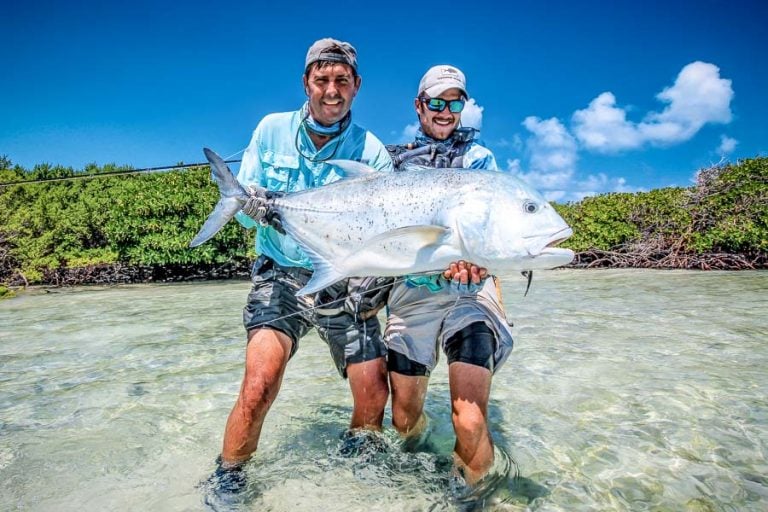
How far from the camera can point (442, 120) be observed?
129 inches

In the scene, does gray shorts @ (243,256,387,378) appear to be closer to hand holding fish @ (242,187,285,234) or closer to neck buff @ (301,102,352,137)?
hand holding fish @ (242,187,285,234)

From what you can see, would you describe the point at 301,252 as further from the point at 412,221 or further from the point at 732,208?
the point at 732,208

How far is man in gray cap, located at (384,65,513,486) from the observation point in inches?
111

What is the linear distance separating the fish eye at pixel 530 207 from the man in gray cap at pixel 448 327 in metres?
0.58

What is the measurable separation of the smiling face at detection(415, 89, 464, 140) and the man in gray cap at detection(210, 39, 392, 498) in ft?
1.07

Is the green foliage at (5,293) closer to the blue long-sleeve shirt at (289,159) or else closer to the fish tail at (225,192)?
the blue long-sleeve shirt at (289,159)

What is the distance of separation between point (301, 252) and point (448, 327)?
0.99 meters

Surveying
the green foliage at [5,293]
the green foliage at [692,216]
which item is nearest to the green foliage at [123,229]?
the green foliage at [5,293]

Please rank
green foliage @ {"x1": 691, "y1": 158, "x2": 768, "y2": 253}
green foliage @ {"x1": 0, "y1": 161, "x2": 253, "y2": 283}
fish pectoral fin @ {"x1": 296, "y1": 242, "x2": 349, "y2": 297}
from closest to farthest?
fish pectoral fin @ {"x1": 296, "y1": 242, "x2": 349, "y2": 297}
green foliage @ {"x1": 0, "y1": 161, "x2": 253, "y2": 283}
green foliage @ {"x1": 691, "y1": 158, "x2": 768, "y2": 253}

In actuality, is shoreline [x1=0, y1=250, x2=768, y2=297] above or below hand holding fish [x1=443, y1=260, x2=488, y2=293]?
below

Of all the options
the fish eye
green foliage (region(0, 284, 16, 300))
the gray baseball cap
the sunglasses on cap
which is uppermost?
the gray baseball cap

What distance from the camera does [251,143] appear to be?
324 cm

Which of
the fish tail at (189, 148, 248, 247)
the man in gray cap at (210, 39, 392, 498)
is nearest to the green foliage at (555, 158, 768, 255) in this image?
the man in gray cap at (210, 39, 392, 498)

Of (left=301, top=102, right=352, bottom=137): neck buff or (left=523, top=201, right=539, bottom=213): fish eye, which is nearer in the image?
(left=523, top=201, right=539, bottom=213): fish eye
